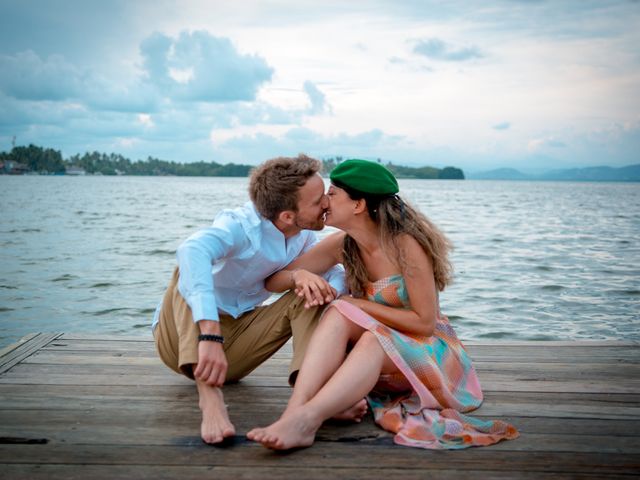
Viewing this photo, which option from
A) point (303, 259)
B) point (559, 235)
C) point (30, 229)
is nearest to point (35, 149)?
point (30, 229)

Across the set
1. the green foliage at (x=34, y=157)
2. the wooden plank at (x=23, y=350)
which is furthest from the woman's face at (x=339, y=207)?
the green foliage at (x=34, y=157)

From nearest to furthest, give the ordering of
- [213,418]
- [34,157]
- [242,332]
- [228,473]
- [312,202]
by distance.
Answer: [228,473]
[213,418]
[312,202]
[242,332]
[34,157]

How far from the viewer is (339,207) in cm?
296

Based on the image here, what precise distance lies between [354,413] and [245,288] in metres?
0.95

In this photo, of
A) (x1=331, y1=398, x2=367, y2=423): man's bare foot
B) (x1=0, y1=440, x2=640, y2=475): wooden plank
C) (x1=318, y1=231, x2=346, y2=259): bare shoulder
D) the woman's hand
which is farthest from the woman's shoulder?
(x1=0, y1=440, x2=640, y2=475): wooden plank

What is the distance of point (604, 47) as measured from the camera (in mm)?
27438

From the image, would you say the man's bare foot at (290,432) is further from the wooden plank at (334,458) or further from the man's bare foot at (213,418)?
the man's bare foot at (213,418)

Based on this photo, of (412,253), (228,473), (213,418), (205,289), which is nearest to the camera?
(228,473)

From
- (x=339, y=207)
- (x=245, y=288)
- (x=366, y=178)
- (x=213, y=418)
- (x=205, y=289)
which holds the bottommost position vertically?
(x=213, y=418)

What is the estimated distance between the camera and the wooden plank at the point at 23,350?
3.62 m

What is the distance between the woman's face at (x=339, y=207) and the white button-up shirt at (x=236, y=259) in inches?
13.8

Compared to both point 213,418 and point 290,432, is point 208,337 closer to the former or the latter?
point 213,418

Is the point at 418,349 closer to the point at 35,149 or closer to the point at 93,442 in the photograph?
the point at 93,442

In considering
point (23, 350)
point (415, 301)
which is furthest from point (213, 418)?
point (23, 350)
